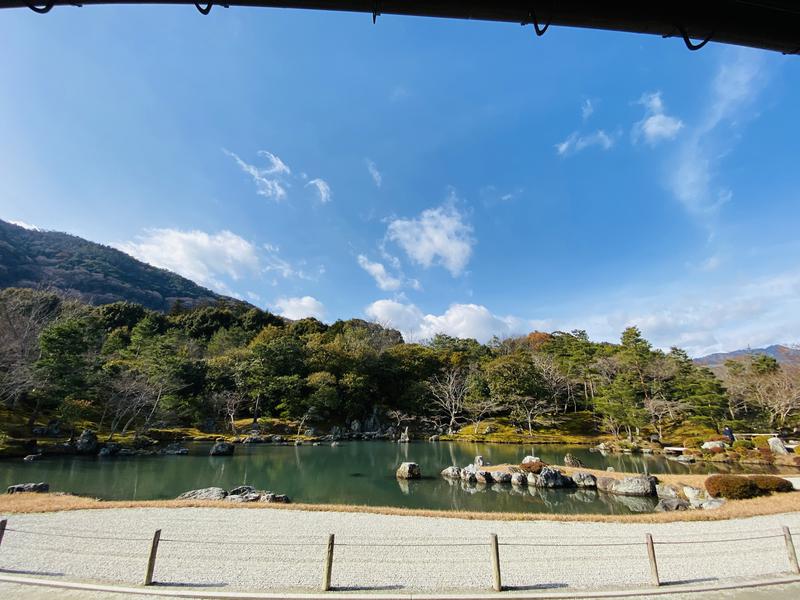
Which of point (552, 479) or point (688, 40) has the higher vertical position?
point (688, 40)

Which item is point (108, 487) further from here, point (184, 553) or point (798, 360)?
point (798, 360)

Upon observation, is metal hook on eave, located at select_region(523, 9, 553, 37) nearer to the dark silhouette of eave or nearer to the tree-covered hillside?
the dark silhouette of eave

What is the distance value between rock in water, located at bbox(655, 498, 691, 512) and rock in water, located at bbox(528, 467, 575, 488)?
12.9ft

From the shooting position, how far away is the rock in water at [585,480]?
54.4 ft

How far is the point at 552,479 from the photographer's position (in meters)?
16.8

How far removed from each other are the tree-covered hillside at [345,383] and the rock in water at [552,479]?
18864 mm

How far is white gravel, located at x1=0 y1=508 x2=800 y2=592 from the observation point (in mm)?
5785

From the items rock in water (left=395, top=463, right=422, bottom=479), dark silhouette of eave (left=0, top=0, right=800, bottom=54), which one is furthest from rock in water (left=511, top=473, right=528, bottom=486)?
dark silhouette of eave (left=0, top=0, right=800, bottom=54)

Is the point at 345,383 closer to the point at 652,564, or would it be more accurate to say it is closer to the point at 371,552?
the point at 371,552

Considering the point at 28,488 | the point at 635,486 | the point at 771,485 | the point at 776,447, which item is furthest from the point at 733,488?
the point at 28,488

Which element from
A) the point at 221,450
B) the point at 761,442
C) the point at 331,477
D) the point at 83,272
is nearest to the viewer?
the point at 331,477

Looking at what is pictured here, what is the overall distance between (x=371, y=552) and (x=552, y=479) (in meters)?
12.7

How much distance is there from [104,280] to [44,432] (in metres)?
78.4

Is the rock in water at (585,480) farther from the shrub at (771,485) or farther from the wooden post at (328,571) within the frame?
the wooden post at (328,571)
